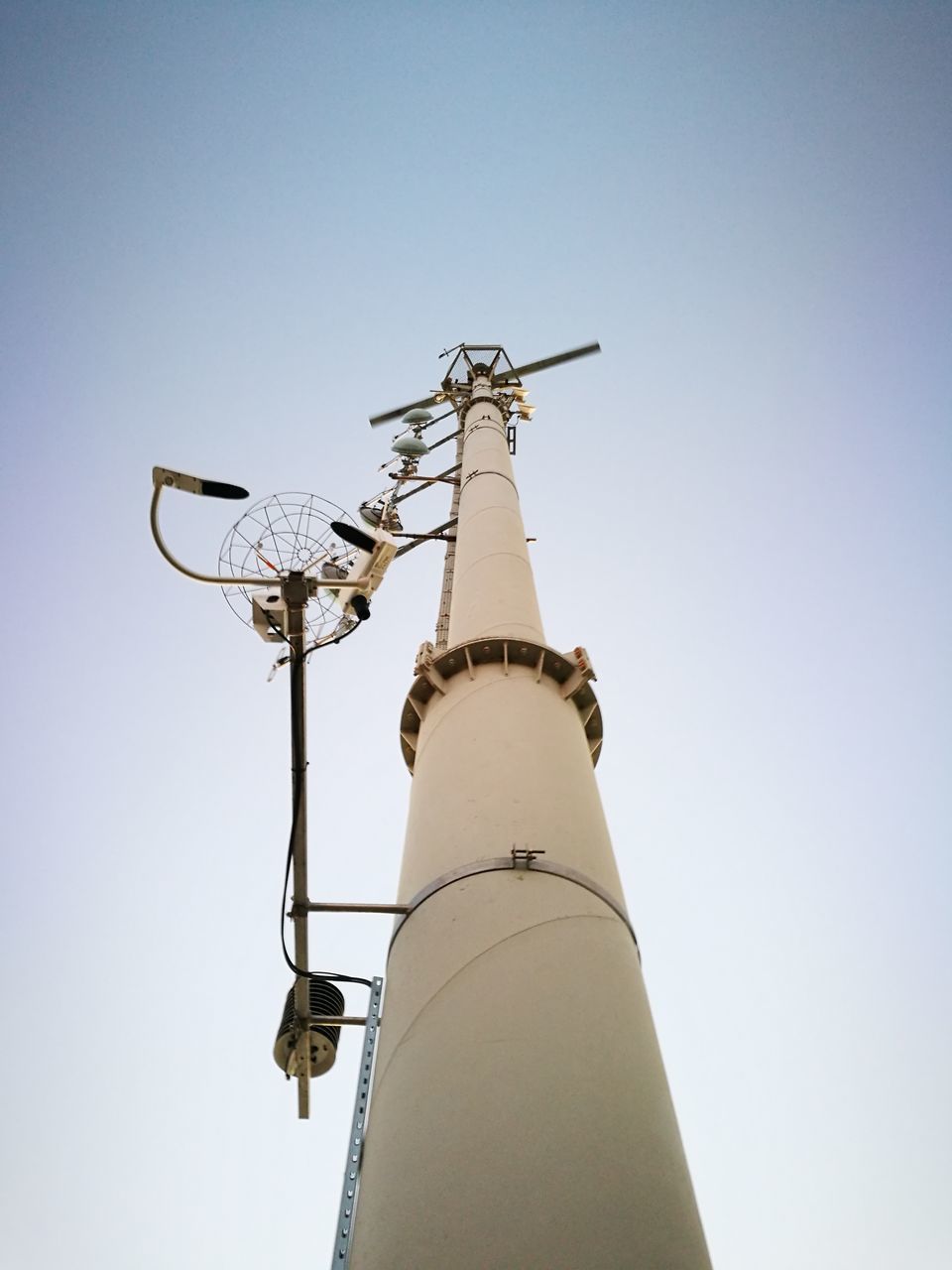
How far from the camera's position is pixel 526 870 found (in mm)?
4824

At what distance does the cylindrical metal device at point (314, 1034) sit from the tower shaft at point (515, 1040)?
0.99 metres

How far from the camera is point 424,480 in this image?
56.5ft

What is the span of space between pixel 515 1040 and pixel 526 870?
45.2 inches

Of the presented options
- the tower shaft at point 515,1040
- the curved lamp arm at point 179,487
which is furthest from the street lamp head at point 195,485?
the tower shaft at point 515,1040

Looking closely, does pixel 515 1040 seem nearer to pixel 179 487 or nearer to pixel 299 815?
pixel 299 815

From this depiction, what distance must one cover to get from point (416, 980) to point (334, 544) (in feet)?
11.7

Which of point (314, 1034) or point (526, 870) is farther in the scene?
point (314, 1034)

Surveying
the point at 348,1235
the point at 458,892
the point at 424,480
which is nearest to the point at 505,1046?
Answer: the point at 458,892

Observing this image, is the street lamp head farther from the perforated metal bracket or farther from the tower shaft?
the perforated metal bracket

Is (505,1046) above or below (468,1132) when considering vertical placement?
above

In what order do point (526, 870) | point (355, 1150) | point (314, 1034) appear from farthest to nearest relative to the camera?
1. point (314, 1034)
2. point (526, 870)
3. point (355, 1150)

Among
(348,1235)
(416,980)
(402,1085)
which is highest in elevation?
(416,980)

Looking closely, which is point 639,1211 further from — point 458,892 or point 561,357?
point 561,357

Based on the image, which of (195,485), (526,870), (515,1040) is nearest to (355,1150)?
(515,1040)
